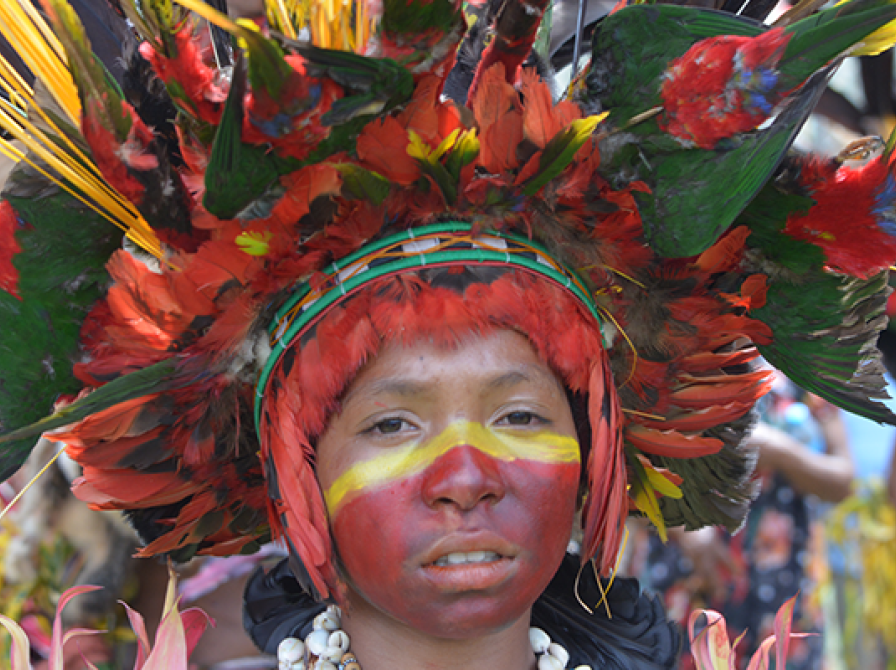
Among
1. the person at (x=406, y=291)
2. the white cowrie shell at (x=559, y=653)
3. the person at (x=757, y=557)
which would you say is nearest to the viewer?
the person at (x=406, y=291)

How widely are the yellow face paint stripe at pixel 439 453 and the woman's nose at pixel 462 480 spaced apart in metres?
0.02

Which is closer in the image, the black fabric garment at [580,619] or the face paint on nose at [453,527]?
the face paint on nose at [453,527]

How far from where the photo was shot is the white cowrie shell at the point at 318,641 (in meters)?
1.70

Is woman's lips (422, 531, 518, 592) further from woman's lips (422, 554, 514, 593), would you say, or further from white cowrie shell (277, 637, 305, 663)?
white cowrie shell (277, 637, 305, 663)

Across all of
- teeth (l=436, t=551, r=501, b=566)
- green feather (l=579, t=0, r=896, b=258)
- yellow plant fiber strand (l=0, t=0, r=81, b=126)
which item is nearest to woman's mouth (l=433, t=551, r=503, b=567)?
teeth (l=436, t=551, r=501, b=566)

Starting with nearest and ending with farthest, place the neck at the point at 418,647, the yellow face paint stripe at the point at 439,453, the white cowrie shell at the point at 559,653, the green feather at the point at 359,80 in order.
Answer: the green feather at the point at 359,80, the yellow face paint stripe at the point at 439,453, the neck at the point at 418,647, the white cowrie shell at the point at 559,653

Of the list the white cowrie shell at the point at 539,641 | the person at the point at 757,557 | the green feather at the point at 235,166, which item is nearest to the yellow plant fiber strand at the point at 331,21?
the green feather at the point at 235,166

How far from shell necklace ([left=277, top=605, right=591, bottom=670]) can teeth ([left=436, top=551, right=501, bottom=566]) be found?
374 millimetres

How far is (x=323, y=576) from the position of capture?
1.54 meters

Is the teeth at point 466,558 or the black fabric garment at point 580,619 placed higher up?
the teeth at point 466,558

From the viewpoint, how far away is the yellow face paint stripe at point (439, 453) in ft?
4.82

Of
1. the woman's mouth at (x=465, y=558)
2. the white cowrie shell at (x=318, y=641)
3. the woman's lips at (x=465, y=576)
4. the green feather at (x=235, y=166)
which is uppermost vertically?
the green feather at (x=235, y=166)

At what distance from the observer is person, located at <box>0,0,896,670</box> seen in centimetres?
136

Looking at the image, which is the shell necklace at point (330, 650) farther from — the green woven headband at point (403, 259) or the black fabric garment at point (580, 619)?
the green woven headband at point (403, 259)
